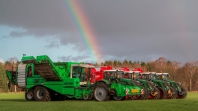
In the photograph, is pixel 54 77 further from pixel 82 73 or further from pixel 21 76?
pixel 21 76

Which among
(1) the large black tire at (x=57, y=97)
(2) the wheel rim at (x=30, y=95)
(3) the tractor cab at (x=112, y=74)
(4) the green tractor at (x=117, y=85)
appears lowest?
(1) the large black tire at (x=57, y=97)

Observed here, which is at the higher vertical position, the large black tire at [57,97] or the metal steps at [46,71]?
the metal steps at [46,71]

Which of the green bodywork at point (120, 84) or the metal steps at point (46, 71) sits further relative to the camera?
the metal steps at point (46, 71)

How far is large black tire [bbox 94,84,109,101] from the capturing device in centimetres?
2353

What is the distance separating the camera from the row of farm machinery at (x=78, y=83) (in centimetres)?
2397

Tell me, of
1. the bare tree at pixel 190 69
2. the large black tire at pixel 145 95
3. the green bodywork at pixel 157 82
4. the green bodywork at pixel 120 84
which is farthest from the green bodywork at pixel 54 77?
the bare tree at pixel 190 69

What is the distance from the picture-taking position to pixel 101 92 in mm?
23766

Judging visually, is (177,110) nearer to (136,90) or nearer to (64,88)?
(136,90)

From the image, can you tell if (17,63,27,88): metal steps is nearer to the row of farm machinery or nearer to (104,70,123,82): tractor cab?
the row of farm machinery

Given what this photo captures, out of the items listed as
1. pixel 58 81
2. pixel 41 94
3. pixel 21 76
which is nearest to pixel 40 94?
pixel 41 94

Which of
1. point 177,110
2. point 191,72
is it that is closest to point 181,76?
point 191,72

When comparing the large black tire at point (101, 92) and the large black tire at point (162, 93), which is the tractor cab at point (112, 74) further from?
the large black tire at point (162, 93)

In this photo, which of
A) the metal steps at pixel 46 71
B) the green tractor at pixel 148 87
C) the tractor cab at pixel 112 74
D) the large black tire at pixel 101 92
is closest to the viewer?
the large black tire at pixel 101 92

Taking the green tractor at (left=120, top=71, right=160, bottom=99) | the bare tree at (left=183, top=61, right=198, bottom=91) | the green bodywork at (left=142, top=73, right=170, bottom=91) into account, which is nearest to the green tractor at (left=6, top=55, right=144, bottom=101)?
the green tractor at (left=120, top=71, right=160, bottom=99)
